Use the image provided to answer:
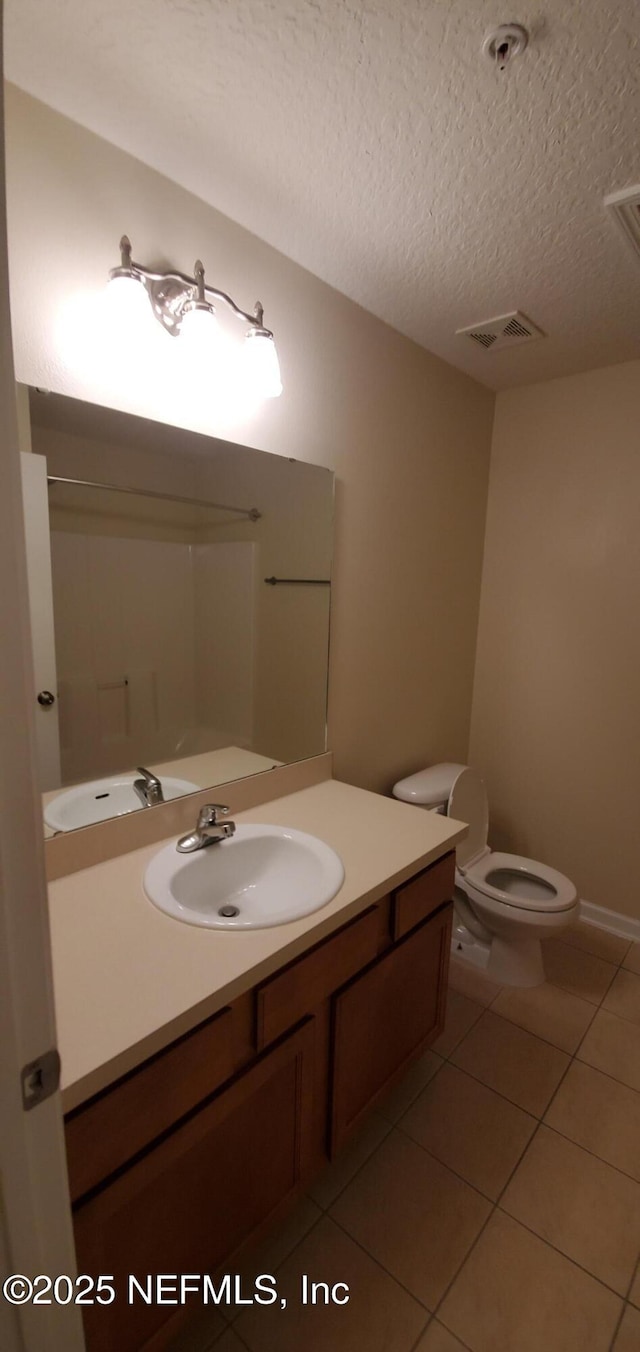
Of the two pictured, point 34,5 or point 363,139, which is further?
point 363,139

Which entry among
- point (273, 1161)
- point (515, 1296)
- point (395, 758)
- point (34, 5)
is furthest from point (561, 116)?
point (515, 1296)

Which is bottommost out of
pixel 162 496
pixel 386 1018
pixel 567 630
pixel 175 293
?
pixel 386 1018

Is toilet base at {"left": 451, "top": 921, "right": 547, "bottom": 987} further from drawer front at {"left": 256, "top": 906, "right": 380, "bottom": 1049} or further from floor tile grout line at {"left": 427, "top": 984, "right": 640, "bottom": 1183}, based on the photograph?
drawer front at {"left": 256, "top": 906, "right": 380, "bottom": 1049}

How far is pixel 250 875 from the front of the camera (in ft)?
4.47

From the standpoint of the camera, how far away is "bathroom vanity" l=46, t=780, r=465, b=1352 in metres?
0.78

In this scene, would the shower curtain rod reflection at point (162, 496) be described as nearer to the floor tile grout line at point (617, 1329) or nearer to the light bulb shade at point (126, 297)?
Answer: the light bulb shade at point (126, 297)

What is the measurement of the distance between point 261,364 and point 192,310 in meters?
0.20

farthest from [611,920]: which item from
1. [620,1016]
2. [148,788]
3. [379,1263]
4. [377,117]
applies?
[377,117]

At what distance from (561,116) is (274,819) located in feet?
5.41

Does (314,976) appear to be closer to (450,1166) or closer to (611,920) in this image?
(450,1166)

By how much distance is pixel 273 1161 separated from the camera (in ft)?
3.51

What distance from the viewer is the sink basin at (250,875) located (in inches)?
45.4

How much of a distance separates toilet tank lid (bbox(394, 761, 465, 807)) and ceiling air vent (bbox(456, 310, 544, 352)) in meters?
1.58

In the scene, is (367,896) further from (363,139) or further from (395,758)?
(363,139)
